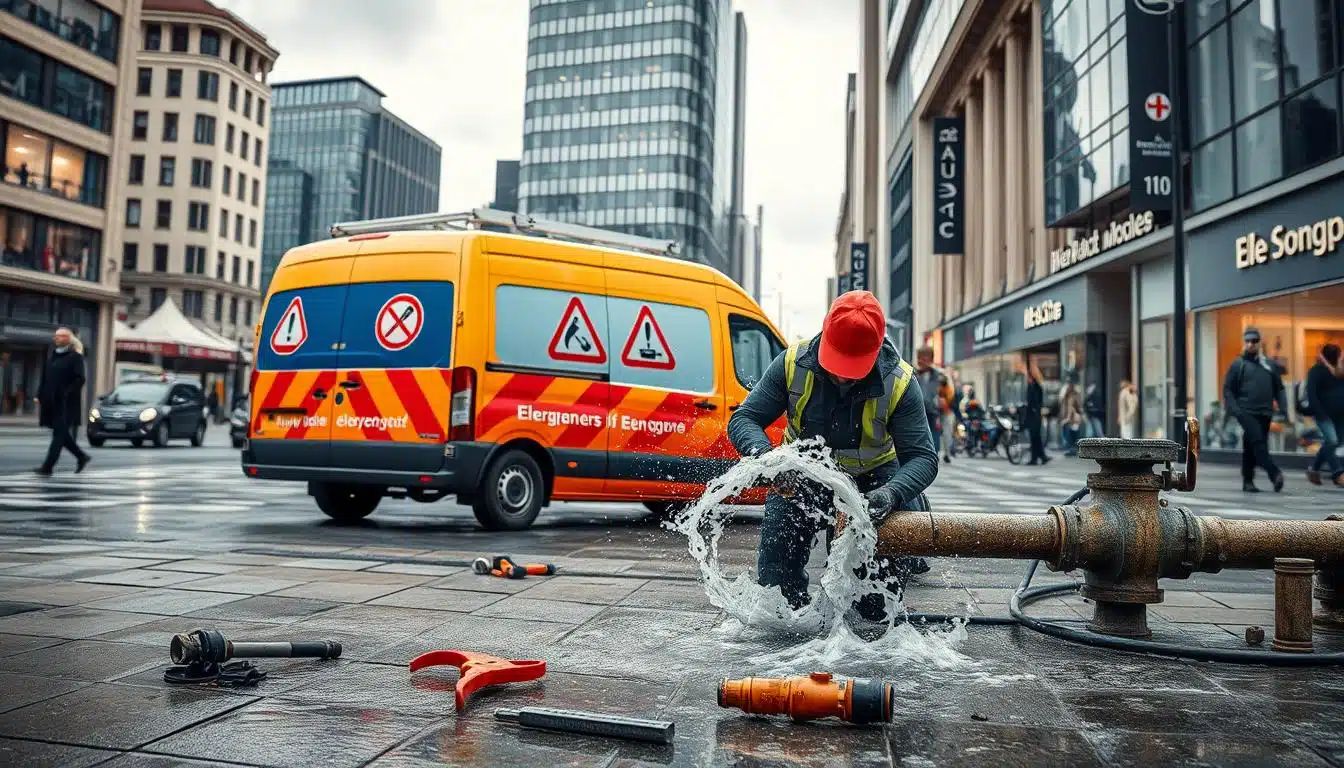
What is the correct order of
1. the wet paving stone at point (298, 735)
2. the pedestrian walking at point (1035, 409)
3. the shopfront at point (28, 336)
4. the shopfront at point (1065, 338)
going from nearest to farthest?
1. the wet paving stone at point (298, 735)
2. the pedestrian walking at point (1035, 409)
3. the shopfront at point (1065, 338)
4. the shopfront at point (28, 336)

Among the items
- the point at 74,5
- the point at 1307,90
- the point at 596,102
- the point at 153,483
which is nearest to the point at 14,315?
the point at 74,5

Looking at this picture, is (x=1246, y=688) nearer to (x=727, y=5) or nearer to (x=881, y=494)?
(x=881, y=494)

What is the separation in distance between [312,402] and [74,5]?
40.5m

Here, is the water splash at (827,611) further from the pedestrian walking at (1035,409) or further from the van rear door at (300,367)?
the pedestrian walking at (1035,409)

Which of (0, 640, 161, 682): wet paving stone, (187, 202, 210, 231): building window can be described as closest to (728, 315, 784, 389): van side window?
(0, 640, 161, 682): wet paving stone

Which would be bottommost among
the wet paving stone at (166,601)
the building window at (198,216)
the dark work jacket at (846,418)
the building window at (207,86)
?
the wet paving stone at (166,601)

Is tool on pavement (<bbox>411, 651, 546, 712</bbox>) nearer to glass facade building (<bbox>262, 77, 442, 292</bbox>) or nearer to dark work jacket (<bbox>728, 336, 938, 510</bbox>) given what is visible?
dark work jacket (<bbox>728, 336, 938, 510</bbox>)

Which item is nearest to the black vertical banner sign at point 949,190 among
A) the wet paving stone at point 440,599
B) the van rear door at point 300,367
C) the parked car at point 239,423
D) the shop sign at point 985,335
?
the shop sign at point 985,335

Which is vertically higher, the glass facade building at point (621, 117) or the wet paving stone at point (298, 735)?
the glass facade building at point (621, 117)

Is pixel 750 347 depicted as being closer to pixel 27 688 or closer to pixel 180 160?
pixel 27 688

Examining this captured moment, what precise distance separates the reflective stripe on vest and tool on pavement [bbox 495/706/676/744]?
1999mm

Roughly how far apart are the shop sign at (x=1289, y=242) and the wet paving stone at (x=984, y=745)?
15926mm

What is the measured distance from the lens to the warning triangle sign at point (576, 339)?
27.9 ft

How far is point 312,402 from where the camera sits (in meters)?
8.34
